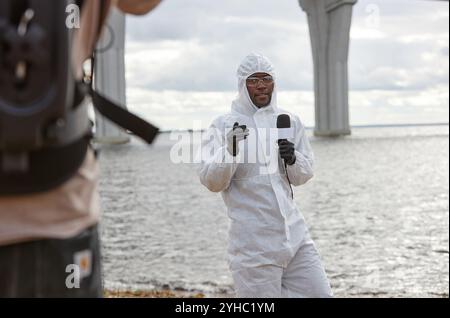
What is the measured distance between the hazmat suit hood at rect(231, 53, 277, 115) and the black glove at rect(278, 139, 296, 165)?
0.27 meters

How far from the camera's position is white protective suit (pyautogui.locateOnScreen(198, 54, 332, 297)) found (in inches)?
140

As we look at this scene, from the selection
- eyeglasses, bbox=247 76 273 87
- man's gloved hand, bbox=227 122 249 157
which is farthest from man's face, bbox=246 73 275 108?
man's gloved hand, bbox=227 122 249 157

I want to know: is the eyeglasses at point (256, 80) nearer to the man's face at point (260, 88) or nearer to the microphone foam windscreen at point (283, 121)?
the man's face at point (260, 88)

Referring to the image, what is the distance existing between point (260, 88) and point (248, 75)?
0.33ft

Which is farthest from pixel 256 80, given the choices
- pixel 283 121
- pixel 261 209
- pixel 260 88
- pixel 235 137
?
pixel 261 209

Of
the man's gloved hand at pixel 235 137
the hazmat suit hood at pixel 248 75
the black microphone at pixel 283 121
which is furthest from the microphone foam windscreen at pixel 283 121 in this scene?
the man's gloved hand at pixel 235 137

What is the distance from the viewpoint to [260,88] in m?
3.78

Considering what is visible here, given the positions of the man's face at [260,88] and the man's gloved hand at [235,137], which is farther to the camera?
the man's face at [260,88]

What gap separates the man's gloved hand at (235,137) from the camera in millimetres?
3572

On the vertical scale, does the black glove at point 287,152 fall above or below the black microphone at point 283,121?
below

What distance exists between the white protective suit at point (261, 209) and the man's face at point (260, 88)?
0.10ft

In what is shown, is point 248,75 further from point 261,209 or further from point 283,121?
point 261,209

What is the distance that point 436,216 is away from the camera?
16219 mm

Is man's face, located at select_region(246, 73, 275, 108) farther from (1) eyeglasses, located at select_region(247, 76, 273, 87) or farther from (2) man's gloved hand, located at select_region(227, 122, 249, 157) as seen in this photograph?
(2) man's gloved hand, located at select_region(227, 122, 249, 157)
